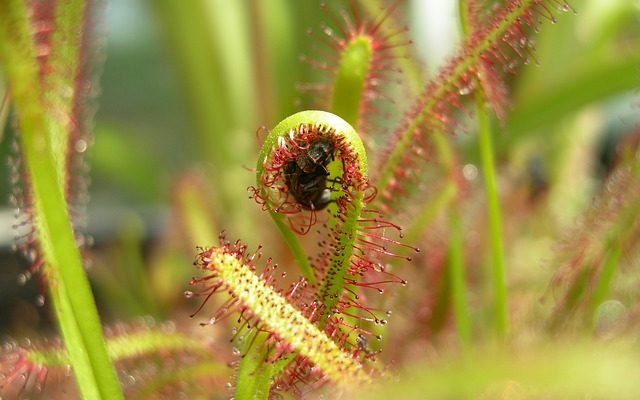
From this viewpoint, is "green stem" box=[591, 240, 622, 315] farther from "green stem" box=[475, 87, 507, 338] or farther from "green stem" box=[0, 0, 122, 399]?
"green stem" box=[0, 0, 122, 399]

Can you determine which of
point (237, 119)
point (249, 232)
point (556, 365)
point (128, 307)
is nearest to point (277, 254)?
point (249, 232)

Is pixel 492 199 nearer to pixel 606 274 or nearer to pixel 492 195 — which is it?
pixel 492 195

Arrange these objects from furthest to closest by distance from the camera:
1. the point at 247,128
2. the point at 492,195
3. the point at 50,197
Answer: the point at 247,128 < the point at 492,195 < the point at 50,197

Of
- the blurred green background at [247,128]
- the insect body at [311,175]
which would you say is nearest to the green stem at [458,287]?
the insect body at [311,175]

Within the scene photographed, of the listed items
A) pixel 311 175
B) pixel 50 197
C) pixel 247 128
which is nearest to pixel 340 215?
pixel 311 175

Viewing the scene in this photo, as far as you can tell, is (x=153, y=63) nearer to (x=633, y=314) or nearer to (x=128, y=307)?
(x=128, y=307)

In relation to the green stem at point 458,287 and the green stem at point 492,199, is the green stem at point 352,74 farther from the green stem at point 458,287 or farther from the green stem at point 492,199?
the green stem at point 458,287

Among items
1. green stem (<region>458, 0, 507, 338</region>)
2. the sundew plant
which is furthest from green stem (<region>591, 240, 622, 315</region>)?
green stem (<region>458, 0, 507, 338</region>)
